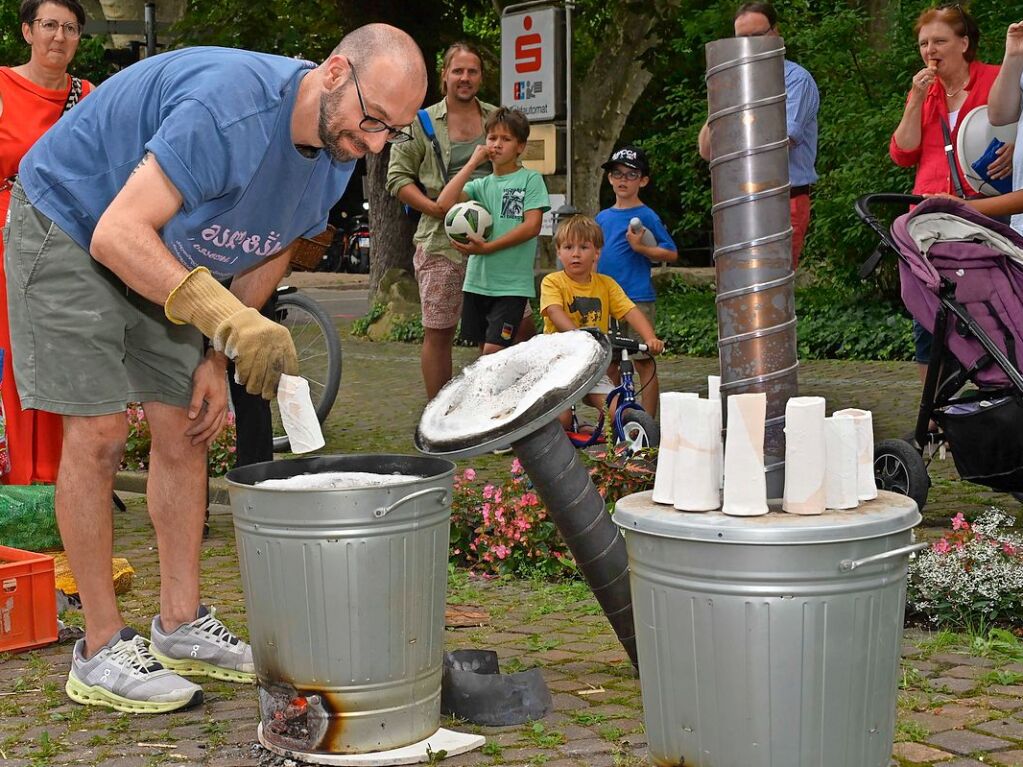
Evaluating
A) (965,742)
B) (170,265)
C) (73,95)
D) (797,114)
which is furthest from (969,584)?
(73,95)

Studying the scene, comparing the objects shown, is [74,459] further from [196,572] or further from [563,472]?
[563,472]

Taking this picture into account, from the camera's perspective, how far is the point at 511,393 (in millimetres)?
3396

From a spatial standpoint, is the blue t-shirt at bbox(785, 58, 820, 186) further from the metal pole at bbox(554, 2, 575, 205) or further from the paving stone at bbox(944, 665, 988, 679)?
the metal pole at bbox(554, 2, 575, 205)

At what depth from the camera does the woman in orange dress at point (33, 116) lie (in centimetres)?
517

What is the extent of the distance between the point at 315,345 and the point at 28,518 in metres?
3.63

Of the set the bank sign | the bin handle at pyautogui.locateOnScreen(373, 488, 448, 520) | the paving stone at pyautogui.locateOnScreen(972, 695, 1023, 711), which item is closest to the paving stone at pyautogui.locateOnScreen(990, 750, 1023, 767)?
the paving stone at pyautogui.locateOnScreen(972, 695, 1023, 711)

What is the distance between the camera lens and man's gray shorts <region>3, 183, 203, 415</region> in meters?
3.67

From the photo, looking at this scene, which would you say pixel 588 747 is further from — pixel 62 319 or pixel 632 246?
pixel 632 246

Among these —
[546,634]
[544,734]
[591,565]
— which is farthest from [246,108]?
[546,634]

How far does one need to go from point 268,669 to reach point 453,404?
78 cm

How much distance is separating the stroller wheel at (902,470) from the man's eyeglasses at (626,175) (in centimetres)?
318

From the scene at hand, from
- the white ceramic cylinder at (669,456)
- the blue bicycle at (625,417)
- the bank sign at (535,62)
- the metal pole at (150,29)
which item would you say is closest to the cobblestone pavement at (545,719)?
the white ceramic cylinder at (669,456)

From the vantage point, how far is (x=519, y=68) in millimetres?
11805

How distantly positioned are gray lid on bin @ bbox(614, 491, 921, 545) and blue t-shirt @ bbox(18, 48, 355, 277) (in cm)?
136
